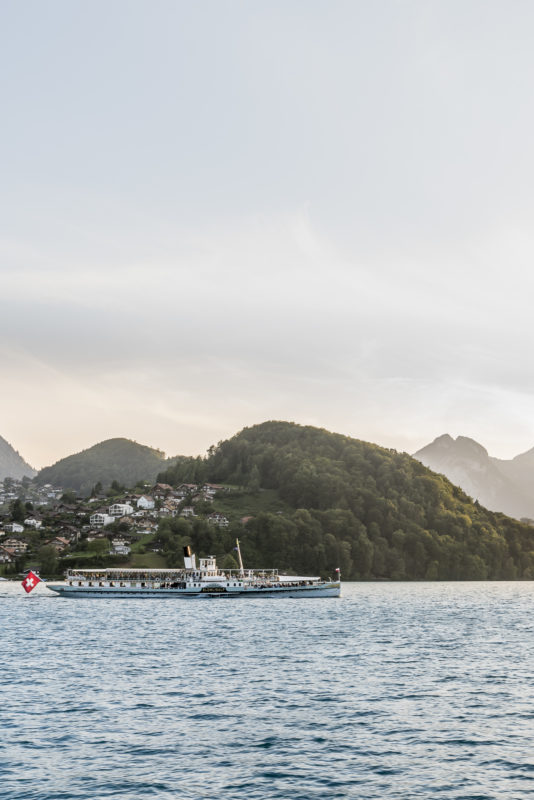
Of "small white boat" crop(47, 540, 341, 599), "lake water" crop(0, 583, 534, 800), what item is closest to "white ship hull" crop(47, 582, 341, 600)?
"small white boat" crop(47, 540, 341, 599)

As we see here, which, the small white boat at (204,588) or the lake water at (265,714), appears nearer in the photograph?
the lake water at (265,714)

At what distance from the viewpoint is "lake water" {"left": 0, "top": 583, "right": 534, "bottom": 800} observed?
3666 centimetres

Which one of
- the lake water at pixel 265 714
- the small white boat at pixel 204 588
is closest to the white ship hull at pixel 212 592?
the small white boat at pixel 204 588

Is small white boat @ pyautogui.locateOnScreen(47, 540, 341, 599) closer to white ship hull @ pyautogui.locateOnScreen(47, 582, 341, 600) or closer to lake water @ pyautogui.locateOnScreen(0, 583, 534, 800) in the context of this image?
white ship hull @ pyautogui.locateOnScreen(47, 582, 341, 600)

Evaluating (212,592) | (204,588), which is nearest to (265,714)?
(212,592)

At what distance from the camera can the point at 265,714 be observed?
2030 inches

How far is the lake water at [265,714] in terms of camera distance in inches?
1443

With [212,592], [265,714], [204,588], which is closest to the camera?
[265,714]

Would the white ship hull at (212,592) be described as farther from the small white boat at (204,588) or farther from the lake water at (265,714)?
the lake water at (265,714)

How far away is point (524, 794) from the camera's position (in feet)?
114

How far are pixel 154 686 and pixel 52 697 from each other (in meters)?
8.32

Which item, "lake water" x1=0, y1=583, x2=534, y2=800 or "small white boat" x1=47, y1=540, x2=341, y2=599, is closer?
"lake water" x1=0, y1=583, x2=534, y2=800

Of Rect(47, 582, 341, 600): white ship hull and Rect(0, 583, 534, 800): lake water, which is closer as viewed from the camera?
Rect(0, 583, 534, 800): lake water

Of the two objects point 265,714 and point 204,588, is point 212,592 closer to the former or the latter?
point 204,588
